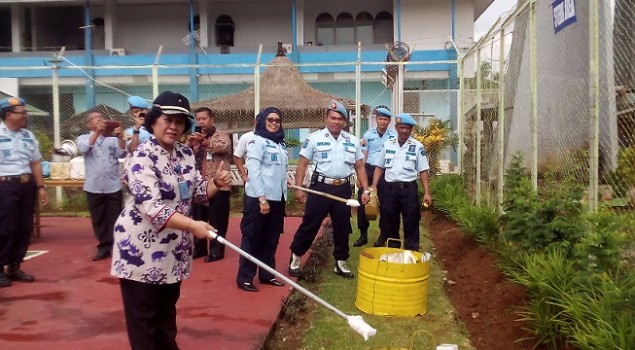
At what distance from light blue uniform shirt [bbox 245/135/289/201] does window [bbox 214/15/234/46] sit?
18.2 metres

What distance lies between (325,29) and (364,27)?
154 cm

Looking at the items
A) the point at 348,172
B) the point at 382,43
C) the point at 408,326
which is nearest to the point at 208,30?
the point at 382,43

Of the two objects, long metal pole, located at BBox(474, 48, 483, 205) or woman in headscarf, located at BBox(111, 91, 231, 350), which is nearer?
woman in headscarf, located at BBox(111, 91, 231, 350)

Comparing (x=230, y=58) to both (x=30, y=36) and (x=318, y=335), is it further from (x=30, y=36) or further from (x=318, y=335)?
(x=318, y=335)

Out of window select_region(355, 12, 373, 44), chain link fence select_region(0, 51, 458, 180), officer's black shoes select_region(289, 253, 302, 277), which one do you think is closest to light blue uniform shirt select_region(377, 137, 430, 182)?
officer's black shoes select_region(289, 253, 302, 277)

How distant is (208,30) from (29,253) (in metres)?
16.4

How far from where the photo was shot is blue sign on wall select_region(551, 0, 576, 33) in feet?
15.6

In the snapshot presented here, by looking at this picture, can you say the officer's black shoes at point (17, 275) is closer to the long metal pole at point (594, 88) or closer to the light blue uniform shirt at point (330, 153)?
the light blue uniform shirt at point (330, 153)

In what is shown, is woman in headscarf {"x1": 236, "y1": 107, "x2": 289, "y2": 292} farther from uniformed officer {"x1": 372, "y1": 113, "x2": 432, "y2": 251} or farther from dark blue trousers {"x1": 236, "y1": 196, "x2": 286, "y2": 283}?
uniformed officer {"x1": 372, "y1": 113, "x2": 432, "y2": 251}

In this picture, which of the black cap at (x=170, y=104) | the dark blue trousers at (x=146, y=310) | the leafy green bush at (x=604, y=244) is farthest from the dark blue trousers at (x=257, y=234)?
the leafy green bush at (x=604, y=244)

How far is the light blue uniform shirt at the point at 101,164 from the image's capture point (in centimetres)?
640

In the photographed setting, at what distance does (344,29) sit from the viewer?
22.1m

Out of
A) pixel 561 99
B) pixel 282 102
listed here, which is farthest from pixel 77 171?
pixel 561 99

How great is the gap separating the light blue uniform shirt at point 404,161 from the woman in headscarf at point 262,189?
136 centimetres
